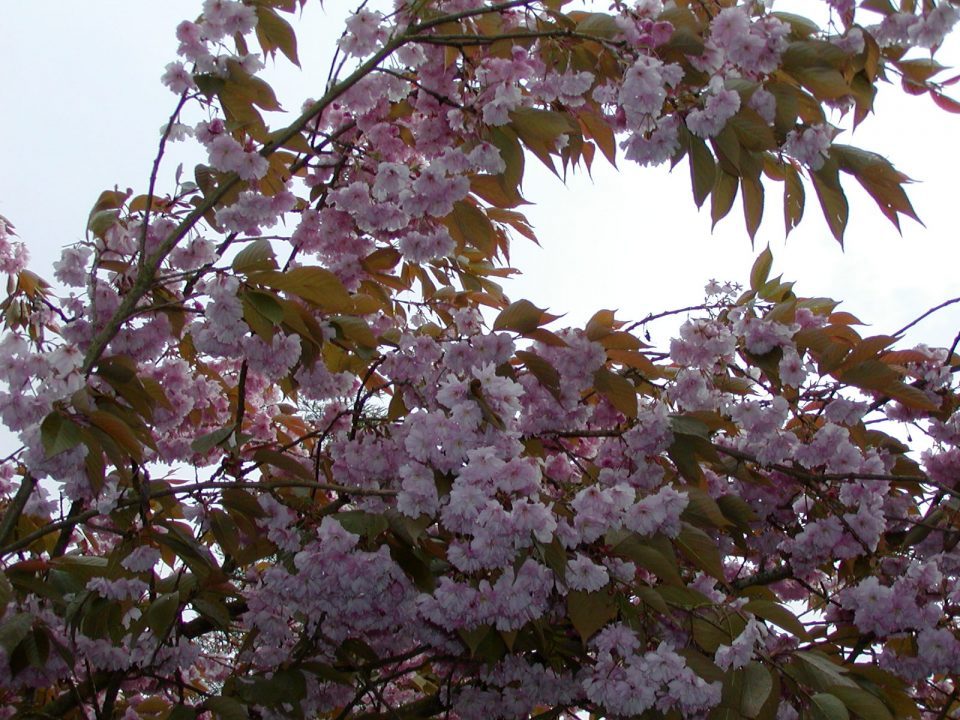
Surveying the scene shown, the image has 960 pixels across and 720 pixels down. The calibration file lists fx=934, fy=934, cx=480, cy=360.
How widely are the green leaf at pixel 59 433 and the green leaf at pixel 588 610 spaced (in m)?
0.93

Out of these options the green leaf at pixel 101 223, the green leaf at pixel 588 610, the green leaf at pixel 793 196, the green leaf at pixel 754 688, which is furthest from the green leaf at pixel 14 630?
the green leaf at pixel 793 196

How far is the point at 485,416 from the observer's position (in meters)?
1.80

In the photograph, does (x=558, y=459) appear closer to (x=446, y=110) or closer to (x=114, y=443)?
(x=446, y=110)

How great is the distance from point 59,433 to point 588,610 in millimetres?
999

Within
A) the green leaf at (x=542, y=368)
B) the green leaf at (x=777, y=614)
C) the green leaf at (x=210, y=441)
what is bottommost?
the green leaf at (x=777, y=614)

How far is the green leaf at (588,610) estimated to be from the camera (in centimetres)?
175

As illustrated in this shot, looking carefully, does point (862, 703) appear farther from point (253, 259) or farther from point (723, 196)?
point (253, 259)

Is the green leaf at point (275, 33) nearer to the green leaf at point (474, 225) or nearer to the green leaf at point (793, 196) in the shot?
the green leaf at point (474, 225)

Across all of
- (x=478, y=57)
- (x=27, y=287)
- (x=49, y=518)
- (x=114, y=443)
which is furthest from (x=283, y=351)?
(x=49, y=518)

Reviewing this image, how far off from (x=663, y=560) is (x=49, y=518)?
2007mm

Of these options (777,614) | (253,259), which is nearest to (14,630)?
(253,259)

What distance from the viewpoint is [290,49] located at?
223 centimetres

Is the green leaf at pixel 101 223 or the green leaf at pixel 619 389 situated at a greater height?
the green leaf at pixel 101 223

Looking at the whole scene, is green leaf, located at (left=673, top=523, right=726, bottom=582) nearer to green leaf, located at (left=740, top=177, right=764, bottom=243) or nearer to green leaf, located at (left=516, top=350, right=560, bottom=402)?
green leaf, located at (left=516, top=350, right=560, bottom=402)
